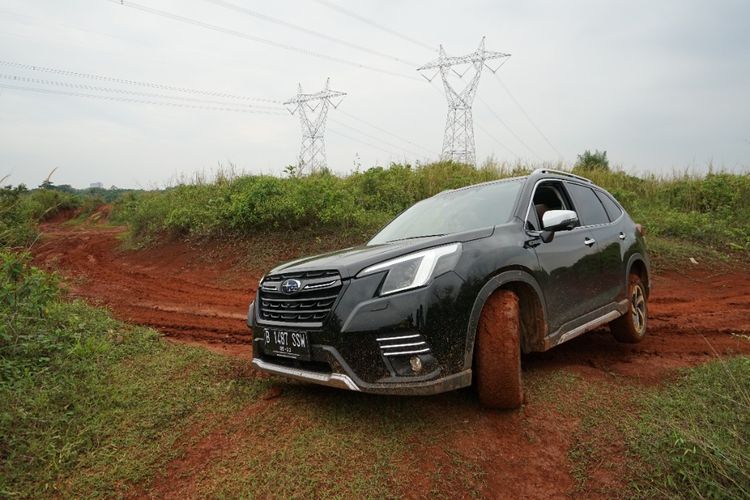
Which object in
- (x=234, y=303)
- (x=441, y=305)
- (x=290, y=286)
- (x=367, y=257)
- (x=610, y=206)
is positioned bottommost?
(x=234, y=303)

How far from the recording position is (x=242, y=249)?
1014cm

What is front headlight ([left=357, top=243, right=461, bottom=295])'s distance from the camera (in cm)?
261

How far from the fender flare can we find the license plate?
95cm

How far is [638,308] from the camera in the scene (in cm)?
478

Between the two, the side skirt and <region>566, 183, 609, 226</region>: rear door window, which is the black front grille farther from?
<region>566, 183, 609, 226</region>: rear door window

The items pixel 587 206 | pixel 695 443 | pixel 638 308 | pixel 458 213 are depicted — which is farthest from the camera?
pixel 638 308

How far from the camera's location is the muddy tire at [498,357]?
277 cm

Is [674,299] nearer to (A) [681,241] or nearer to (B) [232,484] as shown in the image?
(A) [681,241]

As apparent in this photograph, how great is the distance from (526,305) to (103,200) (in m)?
31.4

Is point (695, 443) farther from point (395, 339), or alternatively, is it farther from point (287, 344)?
point (287, 344)

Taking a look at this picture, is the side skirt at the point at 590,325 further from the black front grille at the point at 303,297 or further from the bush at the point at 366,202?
the bush at the point at 366,202

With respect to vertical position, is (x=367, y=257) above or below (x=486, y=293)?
above

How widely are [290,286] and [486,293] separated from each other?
122cm

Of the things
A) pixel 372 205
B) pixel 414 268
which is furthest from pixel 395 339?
pixel 372 205
